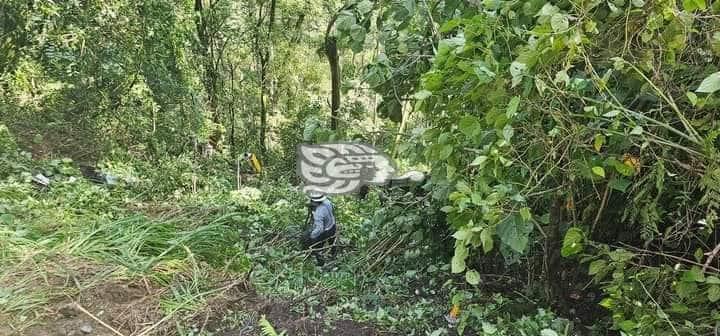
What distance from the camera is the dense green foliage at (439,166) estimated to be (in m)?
1.48

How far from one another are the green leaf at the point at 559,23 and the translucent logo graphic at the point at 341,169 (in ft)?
10.1

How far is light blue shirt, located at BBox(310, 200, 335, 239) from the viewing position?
12.2 ft

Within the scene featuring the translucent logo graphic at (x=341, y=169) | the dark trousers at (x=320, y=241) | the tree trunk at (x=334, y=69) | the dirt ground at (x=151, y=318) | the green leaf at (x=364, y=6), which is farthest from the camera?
the tree trunk at (x=334, y=69)

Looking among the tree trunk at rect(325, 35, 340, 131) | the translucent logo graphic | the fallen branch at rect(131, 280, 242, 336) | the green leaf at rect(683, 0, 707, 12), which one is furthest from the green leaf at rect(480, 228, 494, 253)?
the tree trunk at rect(325, 35, 340, 131)

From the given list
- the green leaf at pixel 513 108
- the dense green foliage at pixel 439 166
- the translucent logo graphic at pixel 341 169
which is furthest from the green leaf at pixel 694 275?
the translucent logo graphic at pixel 341 169

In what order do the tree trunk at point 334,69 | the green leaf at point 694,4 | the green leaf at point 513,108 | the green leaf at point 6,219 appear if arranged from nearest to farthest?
1. the green leaf at point 694,4
2. the green leaf at point 513,108
3. the green leaf at point 6,219
4. the tree trunk at point 334,69

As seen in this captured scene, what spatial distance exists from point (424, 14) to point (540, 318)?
1.43m

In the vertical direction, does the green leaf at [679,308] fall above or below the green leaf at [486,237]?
below

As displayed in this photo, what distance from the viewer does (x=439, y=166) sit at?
6.78ft

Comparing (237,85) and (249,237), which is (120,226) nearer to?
(249,237)

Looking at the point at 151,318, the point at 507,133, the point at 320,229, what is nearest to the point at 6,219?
the point at 151,318

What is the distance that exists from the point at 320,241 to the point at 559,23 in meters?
2.71

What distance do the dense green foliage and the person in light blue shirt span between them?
214mm

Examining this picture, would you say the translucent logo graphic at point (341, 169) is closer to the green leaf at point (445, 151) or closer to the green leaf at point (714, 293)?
the green leaf at point (445, 151)
